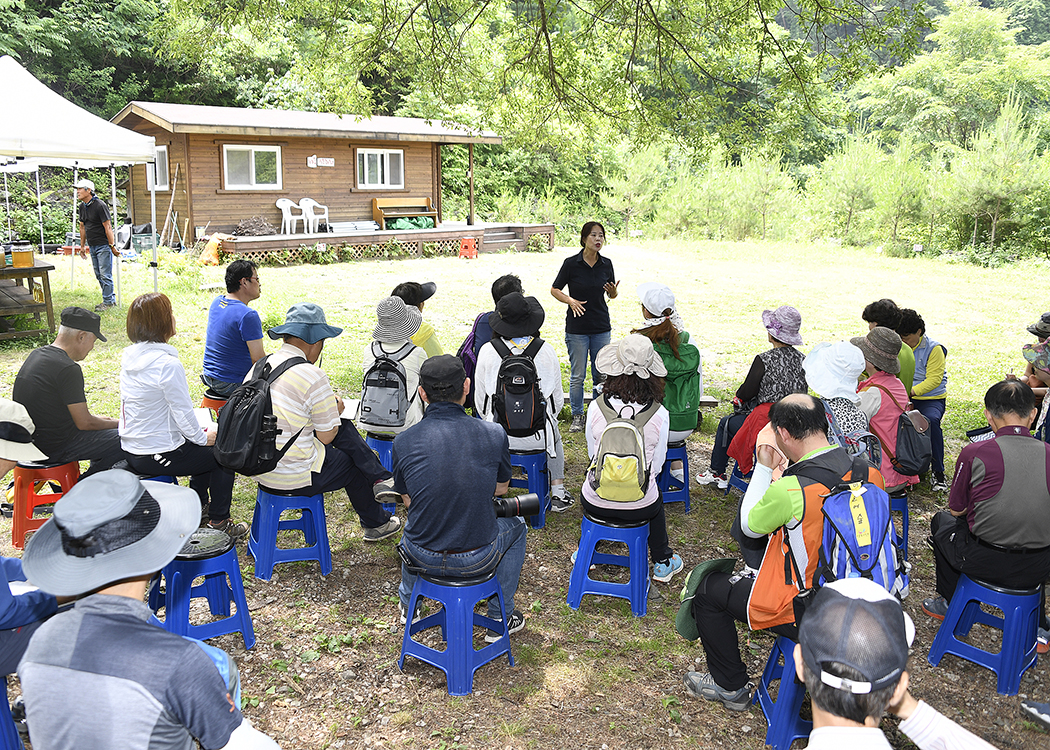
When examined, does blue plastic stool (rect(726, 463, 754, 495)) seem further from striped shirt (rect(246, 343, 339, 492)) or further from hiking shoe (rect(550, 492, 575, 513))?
striped shirt (rect(246, 343, 339, 492))

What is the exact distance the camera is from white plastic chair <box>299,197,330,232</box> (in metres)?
18.8

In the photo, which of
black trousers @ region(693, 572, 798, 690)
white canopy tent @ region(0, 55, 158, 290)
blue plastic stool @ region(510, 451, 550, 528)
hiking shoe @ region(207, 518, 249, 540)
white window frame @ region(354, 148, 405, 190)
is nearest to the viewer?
black trousers @ region(693, 572, 798, 690)

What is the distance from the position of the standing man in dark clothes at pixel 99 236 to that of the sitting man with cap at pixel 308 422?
8.35 m

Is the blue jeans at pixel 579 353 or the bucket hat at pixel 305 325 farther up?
the bucket hat at pixel 305 325

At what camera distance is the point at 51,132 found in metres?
8.62

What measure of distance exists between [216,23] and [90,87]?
22.1m

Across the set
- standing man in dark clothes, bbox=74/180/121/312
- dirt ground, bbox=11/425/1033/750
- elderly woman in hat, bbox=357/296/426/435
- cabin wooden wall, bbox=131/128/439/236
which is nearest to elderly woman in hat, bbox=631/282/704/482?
dirt ground, bbox=11/425/1033/750

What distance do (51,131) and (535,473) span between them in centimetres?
761

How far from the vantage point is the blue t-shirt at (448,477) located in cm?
304

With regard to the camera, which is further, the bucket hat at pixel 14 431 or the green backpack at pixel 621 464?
the bucket hat at pixel 14 431

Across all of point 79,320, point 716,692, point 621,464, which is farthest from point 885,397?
point 79,320

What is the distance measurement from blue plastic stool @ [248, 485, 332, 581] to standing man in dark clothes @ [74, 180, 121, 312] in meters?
8.29

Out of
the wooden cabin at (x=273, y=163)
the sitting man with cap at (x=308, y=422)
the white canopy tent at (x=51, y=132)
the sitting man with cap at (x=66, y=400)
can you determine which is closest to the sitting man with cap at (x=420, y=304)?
the sitting man with cap at (x=308, y=422)

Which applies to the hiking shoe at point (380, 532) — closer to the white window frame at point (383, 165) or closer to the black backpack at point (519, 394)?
the black backpack at point (519, 394)
